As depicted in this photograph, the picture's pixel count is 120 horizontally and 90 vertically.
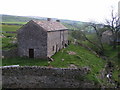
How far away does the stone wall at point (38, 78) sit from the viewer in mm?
21703

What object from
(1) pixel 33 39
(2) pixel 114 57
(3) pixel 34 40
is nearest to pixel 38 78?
(3) pixel 34 40

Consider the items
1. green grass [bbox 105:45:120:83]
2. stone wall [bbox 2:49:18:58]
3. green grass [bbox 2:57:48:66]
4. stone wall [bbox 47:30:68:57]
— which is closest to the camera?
green grass [bbox 2:57:48:66]

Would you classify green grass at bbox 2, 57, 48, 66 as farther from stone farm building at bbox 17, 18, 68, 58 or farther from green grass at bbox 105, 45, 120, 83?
green grass at bbox 105, 45, 120, 83

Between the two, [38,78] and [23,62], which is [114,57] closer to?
[23,62]

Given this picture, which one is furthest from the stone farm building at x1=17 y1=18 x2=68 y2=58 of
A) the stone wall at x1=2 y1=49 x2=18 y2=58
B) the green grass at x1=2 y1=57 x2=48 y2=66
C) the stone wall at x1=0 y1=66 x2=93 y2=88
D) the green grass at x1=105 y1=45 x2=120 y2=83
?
the green grass at x1=105 y1=45 x2=120 y2=83

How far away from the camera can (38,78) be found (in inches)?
859

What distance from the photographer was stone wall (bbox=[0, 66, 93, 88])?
21703mm

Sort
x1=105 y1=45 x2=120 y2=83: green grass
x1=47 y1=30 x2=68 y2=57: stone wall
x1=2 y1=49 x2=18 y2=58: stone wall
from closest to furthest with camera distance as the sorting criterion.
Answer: x1=47 y1=30 x2=68 y2=57: stone wall → x1=105 y1=45 x2=120 y2=83: green grass → x1=2 y1=49 x2=18 y2=58: stone wall

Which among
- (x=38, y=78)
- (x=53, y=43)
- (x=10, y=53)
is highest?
(x=53, y=43)

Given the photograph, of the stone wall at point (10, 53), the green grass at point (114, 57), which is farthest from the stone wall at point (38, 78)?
the green grass at point (114, 57)

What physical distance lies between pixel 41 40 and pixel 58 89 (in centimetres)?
822

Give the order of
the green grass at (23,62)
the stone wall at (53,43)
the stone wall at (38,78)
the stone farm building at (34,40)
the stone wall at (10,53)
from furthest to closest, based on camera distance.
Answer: the stone wall at (10,53)
the stone wall at (53,43)
the stone farm building at (34,40)
the green grass at (23,62)
the stone wall at (38,78)

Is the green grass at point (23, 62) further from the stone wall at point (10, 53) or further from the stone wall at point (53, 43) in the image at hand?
the stone wall at point (53, 43)

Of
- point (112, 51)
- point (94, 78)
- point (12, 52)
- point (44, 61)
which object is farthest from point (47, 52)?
point (112, 51)
